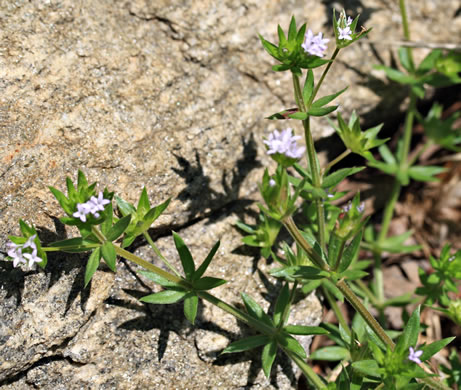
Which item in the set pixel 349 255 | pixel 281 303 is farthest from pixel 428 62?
pixel 281 303

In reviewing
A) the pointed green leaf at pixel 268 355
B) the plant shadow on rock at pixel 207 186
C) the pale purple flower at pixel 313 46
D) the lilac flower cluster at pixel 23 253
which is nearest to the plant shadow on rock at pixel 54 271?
the lilac flower cluster at pixel 23 253

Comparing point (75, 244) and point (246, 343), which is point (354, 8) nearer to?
point (246, 343)

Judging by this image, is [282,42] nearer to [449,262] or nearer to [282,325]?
[282,325]

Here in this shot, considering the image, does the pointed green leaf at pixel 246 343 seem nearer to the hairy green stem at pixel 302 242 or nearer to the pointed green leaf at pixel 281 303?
the pointed green leaf at pixel 281 303

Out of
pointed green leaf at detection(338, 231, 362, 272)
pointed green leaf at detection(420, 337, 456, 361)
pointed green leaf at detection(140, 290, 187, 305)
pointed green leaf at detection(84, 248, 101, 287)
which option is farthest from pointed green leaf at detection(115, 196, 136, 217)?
pointed green leaf at detection(420, 337, 456, 361)

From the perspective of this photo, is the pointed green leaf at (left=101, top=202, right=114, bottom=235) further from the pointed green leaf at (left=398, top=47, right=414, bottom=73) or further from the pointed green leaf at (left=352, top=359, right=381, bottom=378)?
the pointed green leaf at (left=398, top=47, right=414, bottom=73)

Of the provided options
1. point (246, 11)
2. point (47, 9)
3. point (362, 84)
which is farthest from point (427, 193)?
point (47, 9)
